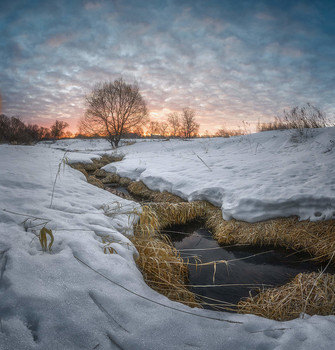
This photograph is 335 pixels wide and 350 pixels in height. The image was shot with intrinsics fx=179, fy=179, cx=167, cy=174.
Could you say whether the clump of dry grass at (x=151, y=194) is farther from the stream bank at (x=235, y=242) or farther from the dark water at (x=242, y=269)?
the dark water at (x=242, y=269)

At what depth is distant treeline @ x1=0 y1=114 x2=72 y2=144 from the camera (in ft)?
76.2

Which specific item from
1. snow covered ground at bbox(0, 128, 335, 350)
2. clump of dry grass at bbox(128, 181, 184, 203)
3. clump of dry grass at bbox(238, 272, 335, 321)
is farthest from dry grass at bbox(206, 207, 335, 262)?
snow covered ground at bbox(0, 128, 335, 350)

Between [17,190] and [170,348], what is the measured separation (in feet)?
8.64

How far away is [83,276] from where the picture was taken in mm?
1288

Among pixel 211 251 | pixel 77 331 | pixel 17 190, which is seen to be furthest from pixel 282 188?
pixel 17 190

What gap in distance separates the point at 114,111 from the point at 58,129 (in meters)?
26.6

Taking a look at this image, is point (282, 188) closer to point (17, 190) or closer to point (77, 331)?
point (77, 331)

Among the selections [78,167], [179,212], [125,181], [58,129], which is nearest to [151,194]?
[179,212]

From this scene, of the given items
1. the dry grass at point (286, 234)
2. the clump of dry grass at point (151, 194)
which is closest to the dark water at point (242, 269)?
the dry grass at point (286, 234)

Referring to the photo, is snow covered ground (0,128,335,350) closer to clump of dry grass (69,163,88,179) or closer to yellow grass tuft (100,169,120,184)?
yellow grass tuft (100,169,120,184)

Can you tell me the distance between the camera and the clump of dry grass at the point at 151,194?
4.62 m

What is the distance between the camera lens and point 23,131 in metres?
27.9

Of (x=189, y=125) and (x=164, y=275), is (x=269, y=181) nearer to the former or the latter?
(x=164, y=275)

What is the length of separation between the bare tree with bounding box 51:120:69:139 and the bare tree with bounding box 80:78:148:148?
24.5 meters
